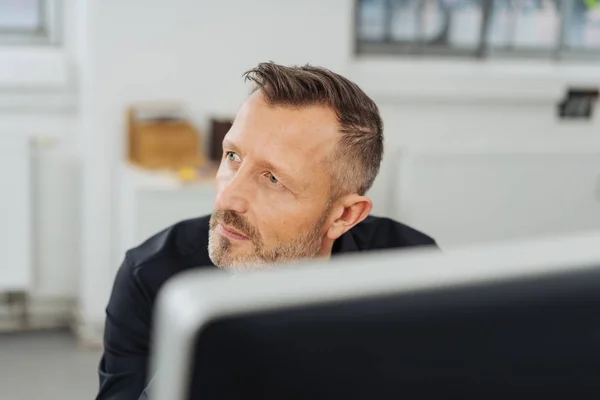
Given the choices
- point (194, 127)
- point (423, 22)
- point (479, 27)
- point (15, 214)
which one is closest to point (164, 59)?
point (194, 127)

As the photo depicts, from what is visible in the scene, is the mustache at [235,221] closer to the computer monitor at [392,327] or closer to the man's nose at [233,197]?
the man's nose at [233,197]

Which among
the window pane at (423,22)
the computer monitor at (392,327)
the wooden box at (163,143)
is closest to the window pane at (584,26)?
the window pane at (423,22)

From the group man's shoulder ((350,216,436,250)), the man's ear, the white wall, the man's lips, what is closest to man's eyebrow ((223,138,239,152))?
the man's lips

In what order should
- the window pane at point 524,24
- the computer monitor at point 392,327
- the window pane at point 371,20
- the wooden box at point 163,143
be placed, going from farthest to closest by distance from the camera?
the window pane at point 524,24
the window pane at point 371,20
the wooden box at point 163,143
the computer monitor at point 392,327

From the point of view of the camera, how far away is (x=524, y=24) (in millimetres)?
4379

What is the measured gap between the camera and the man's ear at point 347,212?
5.09 feet

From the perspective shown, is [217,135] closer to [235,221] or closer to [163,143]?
[163,143]

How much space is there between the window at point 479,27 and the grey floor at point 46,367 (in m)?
1.76

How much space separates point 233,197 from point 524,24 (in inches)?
131

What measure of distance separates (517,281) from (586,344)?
0.22 ft

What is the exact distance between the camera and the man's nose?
1368mm

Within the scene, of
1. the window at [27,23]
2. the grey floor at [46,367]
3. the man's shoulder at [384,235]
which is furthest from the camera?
the window at [27,23]

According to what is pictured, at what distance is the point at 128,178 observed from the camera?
3.32 metres

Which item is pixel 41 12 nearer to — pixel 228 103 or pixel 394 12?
pixel 228 103
